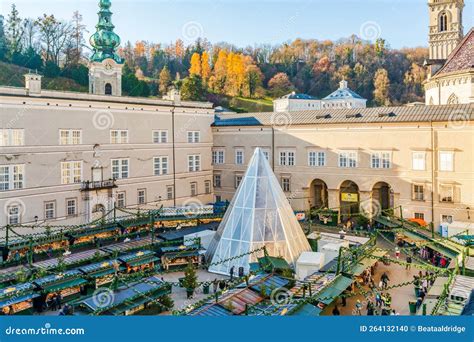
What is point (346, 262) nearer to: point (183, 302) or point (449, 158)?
point (183, 302)

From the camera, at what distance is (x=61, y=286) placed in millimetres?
15273

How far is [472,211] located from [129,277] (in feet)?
64.0

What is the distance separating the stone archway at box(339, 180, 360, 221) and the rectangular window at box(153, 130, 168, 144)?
1304 cm

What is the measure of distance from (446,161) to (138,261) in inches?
724

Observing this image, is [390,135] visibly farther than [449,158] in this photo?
Yes

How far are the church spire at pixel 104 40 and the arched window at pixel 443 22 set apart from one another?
114ft

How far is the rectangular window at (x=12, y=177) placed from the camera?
2216 cm

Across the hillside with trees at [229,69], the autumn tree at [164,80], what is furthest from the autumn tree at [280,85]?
the autumn tree at [164,80]

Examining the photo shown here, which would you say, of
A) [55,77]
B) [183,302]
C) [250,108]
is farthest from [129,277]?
[55,77]

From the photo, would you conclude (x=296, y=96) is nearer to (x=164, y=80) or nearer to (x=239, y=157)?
(x=164, y=80)

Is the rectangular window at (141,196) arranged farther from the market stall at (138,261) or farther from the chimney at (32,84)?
the market stall at (138,261)

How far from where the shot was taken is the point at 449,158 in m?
24.7
